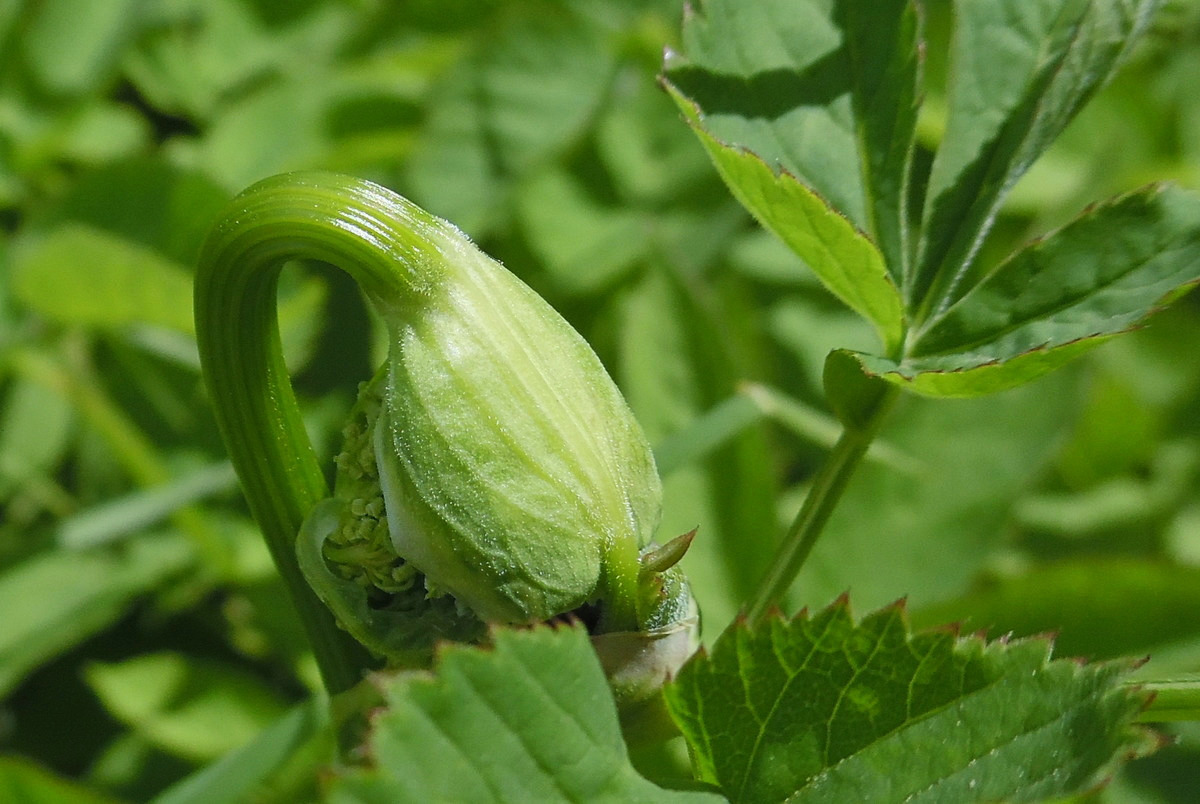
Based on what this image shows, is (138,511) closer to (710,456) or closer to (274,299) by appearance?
(710,456)

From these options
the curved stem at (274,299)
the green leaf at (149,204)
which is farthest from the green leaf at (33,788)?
the green leaf at (149,204)

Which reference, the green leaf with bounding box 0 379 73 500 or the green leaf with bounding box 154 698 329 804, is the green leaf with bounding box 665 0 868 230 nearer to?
the green leaf with bounding box 154 698 329 804

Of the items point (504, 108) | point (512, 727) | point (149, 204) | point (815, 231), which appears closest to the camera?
point (512, 727)

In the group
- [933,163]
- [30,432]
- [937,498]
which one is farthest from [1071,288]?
[30,432]

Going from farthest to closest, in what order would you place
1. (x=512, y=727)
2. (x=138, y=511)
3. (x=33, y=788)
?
(x=138, y=511) → (x=33, y=788) → (x=512, y=727)

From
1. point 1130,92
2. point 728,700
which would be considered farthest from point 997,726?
point 1130,92

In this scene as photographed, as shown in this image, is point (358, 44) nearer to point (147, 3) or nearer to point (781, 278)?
point (147, 3)
